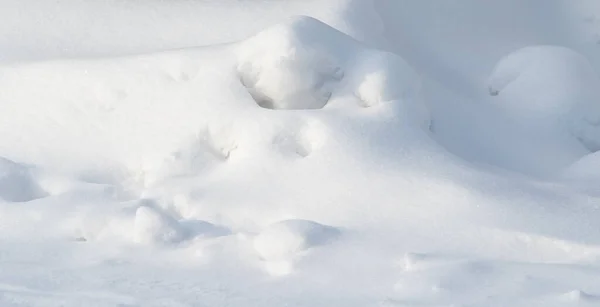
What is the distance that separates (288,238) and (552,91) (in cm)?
252

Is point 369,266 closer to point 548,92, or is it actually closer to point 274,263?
point 274,263

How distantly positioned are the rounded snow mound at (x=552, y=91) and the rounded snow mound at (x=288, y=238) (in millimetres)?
2114

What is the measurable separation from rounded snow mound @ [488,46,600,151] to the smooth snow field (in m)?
0.01

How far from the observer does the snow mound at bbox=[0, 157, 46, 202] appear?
137 inches

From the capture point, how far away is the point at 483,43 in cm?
558

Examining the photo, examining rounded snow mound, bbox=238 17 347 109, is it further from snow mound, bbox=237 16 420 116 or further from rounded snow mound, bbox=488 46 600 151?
rounded snow mound, bbox=488 46 600 151

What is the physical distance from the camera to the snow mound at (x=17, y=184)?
348cm

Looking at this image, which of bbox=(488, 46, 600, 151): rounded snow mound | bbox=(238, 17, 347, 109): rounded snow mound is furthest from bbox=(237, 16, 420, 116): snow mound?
bbox=(488, 46, 600, 151): rounded snow mound

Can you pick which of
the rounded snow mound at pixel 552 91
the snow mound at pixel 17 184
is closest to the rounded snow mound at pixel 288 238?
the snow mound at pixel 17 184

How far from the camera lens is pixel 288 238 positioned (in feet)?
9.91

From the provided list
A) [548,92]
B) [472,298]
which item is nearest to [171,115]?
[472,298]

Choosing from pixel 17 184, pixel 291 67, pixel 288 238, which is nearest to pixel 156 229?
pixel 288 238

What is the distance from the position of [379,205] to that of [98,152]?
1345 mm

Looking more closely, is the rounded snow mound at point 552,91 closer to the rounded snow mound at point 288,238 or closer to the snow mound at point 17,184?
the rounded snow mound at point 288,238
